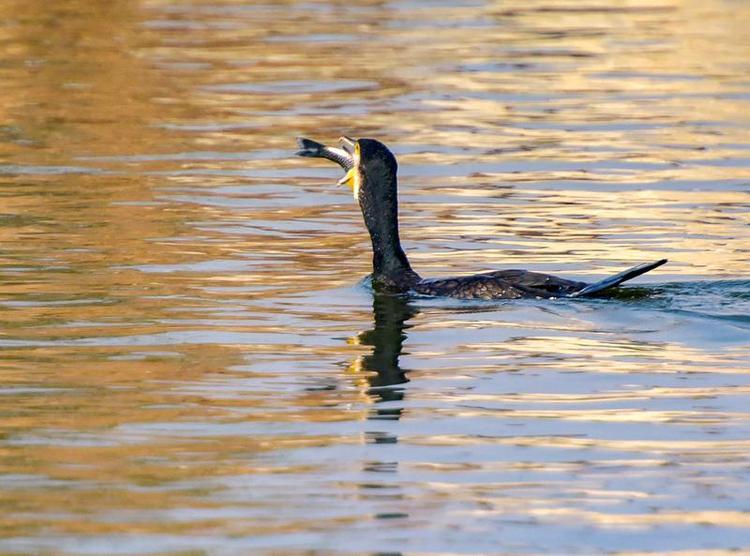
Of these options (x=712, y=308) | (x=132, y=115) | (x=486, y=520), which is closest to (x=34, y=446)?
(x=486, y=520)

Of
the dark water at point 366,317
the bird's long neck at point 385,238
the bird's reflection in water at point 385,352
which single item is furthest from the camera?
the bird's long neck at point 385,238

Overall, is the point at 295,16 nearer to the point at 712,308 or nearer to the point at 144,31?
the point at 144,31

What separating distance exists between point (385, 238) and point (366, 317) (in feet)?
3.42

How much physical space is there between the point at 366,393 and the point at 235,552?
2456 millimetres

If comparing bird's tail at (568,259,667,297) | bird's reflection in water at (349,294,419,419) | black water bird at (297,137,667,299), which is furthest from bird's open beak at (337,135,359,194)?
bird's tail at (568,259,667,297)

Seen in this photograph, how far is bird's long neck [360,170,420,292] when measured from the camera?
11.3 m

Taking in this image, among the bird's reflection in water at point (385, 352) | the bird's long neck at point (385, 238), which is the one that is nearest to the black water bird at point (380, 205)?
the bird's long neck at point (385, 238)

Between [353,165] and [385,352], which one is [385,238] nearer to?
[353,165]

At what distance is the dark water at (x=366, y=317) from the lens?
21.9 feet

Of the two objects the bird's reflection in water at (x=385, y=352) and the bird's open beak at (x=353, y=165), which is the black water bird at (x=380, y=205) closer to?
the bird's open beak at (x=353, y=165)

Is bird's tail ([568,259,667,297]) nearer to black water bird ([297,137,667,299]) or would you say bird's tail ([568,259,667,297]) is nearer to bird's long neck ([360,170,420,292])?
black water bird ([297,137,667,299])

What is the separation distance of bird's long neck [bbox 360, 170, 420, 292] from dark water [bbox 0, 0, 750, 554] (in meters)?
0.23

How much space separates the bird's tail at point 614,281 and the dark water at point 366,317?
0.18 metres

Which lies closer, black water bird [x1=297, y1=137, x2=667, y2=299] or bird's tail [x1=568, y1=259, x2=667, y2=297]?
bird's tail [x1=568, y1=259, x2=667, y2=297]
